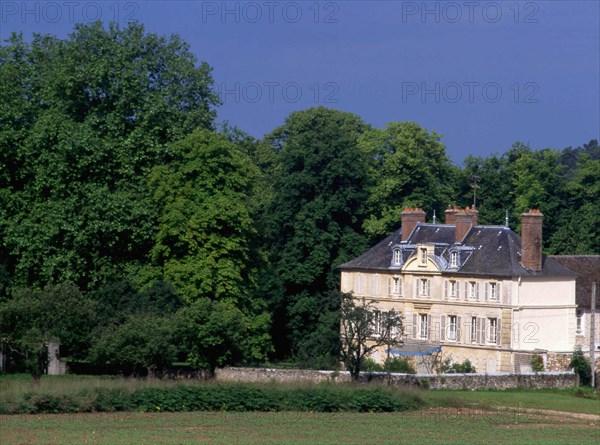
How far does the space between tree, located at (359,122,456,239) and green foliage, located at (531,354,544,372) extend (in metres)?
17.0

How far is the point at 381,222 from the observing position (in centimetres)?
7894

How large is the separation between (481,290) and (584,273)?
6.92 metres

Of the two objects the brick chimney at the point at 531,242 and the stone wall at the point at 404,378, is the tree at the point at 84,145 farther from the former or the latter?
the brick chimney at the point at 531,242

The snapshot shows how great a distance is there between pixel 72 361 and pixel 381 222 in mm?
25069

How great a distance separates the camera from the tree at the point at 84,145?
2387 inches

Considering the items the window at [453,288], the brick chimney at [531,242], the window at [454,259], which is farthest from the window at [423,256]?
the brick chimney at [531,242]

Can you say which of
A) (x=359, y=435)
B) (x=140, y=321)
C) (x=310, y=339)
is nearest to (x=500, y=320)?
(x=310, y=339)

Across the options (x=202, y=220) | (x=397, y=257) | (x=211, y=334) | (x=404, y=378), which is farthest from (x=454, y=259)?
(x=211, y=334)

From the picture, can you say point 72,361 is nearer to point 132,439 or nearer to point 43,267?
point 43,267

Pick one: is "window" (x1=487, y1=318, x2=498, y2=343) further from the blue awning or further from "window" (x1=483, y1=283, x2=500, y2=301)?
the blue awning

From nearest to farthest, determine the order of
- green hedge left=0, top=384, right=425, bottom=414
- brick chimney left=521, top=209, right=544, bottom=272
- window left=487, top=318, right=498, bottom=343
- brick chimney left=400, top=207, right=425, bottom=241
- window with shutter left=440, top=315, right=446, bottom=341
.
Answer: green hedge left=0, top=384, right=425, bottom=414, brick chimney left=521, top=209, right=544, bottom=272, window left=487, top=318, right=498, bottom=343, window with shutter left=440, top=315, right=446, bottom=341, brick chimney left=400, top=207, right=425, bottom=241

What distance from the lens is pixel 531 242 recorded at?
66250 millimetres

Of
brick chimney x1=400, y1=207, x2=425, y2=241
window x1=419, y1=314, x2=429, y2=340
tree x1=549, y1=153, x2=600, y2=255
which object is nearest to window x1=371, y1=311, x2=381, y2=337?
window x1=419, y1=314, x2=429, y2=340

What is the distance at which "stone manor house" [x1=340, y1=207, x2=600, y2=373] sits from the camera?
65875 mm
